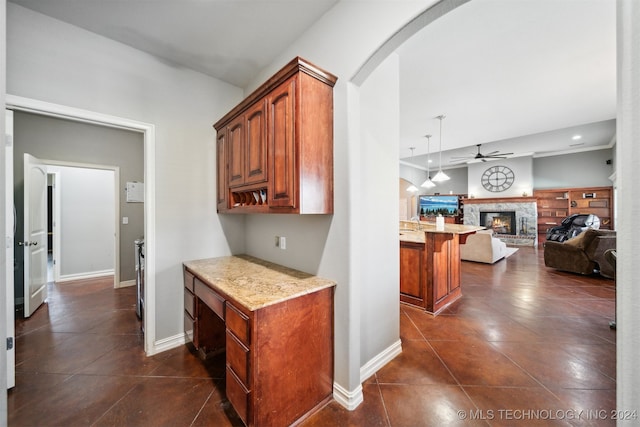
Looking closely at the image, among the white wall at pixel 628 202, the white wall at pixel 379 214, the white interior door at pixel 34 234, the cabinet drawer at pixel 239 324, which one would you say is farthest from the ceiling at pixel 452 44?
the white interior door at pixel 34 234

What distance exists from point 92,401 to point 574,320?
478cm

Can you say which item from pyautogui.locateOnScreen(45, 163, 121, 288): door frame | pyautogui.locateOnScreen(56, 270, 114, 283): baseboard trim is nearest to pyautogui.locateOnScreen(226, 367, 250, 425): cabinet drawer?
pyautogui.locateOnScreen(45, 163, 121, 288): door frame

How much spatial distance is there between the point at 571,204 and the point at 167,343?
1134 centimetres

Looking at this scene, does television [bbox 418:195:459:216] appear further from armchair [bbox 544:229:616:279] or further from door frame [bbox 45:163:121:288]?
door frame [bbox 45:163:121:288]

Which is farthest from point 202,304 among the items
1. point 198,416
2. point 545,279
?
point 545,279

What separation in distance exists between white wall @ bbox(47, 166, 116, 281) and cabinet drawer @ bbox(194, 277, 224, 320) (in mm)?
3691

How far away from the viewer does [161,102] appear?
2254 mm

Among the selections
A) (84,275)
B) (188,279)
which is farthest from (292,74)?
(84,275)

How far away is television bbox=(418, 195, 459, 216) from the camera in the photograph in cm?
996

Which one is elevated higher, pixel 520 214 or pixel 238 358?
pixel 520 214

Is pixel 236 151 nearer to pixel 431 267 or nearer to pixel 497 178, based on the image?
pixel 431 267

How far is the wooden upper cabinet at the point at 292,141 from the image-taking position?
148 cm

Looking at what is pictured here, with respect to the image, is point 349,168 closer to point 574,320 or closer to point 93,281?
point 574,320

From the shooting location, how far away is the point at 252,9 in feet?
5.67
